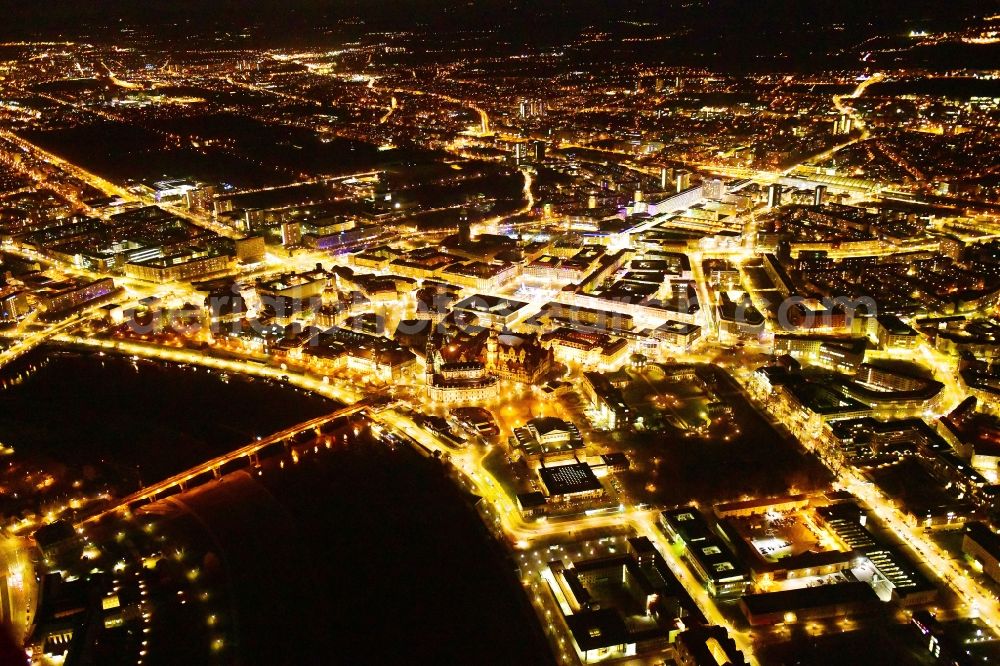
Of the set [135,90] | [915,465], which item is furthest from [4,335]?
[135,90]

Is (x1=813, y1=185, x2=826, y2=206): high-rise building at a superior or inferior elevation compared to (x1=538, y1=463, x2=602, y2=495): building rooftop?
superior

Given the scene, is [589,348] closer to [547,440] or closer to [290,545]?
[547,440]

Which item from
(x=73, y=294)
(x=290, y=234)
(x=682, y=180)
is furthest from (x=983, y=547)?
(x=682, y=180)

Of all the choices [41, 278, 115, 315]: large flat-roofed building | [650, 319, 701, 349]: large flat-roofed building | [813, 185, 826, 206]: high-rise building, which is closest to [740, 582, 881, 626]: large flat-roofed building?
[650, 319, 701, 349]: large flat-roofed building

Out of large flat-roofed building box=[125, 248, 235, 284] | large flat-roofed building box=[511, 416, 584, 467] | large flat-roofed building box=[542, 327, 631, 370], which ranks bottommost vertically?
large flat-roofed building box=[511, 416, 584, 467]

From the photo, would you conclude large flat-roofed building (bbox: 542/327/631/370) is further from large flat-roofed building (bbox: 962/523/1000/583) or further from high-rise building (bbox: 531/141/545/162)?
high-rise building (bbox: 531/141/545/162)

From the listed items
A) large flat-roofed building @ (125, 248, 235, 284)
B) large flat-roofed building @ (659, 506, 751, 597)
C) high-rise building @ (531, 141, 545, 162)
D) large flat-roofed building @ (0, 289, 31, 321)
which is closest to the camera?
large flat-roofed building @ (659, 506, 751, 597)
